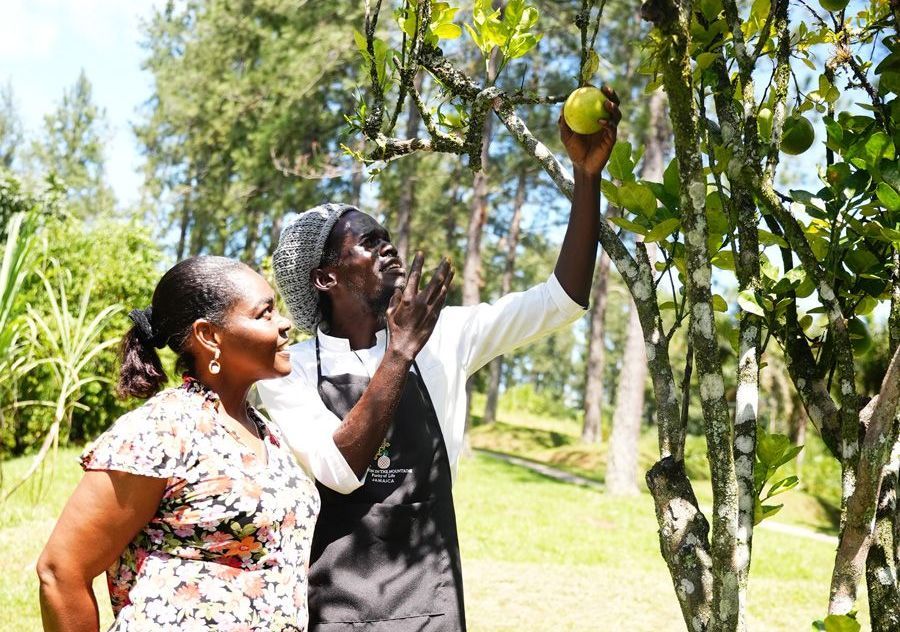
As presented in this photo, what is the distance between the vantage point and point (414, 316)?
5.79ft

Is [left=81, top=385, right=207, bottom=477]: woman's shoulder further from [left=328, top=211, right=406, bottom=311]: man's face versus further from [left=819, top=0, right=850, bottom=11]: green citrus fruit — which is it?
[left=819, top=0, right=850, bottom=11]: green citrus fruit

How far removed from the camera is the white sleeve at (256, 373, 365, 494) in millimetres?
1805

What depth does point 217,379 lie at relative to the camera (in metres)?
1.80

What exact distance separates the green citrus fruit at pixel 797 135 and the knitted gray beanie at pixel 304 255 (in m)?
1.03

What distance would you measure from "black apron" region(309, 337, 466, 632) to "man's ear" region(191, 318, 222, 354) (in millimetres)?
353

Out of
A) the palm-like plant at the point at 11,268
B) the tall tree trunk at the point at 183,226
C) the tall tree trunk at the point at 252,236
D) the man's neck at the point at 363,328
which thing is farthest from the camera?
the tall tree trunk at the point at 183,226

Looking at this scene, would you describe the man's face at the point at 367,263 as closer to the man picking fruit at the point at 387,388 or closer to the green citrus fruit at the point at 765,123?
the man picking fruit at the point at 387,388

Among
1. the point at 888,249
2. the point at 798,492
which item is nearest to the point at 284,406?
the point at 888,249

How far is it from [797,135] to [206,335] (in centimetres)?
127

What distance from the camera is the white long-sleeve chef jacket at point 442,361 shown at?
1919 mm

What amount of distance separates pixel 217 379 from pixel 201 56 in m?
21.9

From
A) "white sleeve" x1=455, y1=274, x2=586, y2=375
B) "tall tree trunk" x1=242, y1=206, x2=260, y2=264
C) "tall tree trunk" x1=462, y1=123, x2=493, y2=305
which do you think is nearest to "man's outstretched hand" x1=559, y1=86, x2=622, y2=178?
"white sleeve" x1=455, y1=274, x2=586, y2=375

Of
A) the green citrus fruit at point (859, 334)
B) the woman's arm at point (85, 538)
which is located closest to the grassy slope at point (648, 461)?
the green citrus fruit at point (859, 334)

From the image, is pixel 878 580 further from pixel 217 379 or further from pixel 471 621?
pixel 471 621
